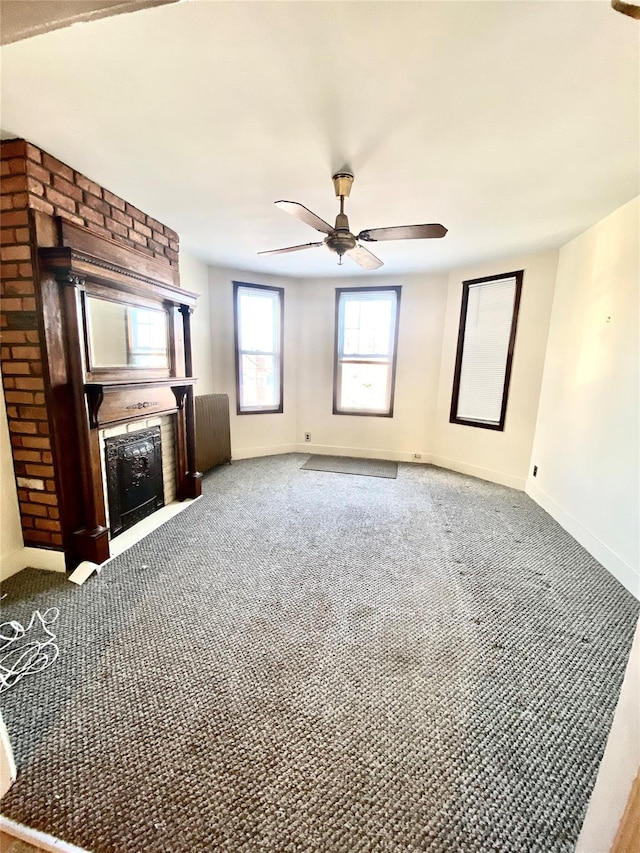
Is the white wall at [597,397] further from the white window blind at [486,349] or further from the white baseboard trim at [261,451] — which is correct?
the white baseboard trim at [261,451]

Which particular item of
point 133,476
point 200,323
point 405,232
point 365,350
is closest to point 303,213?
point 405,232

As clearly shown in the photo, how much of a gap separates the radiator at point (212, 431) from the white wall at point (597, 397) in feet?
11.7

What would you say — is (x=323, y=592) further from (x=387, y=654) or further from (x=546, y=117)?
(x=546, y=117)

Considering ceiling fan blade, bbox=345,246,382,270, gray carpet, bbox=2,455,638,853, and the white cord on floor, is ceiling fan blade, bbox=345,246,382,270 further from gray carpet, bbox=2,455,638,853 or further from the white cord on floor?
the white cord on floor

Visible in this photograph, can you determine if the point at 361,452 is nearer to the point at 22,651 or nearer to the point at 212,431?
the point at 212,431

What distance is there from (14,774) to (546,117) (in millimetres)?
3252

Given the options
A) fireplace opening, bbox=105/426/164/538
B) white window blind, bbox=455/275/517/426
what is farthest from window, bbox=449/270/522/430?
fireplace opening, bbox=105/426/164/538

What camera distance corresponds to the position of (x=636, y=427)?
84.1 inches

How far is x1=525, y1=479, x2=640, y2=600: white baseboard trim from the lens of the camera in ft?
6.83

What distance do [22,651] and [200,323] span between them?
10.9 ft

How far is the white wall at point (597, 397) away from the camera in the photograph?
2.20 m

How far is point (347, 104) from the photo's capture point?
1437 millimetres

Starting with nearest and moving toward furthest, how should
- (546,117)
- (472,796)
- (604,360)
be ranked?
(472,796)
(546,117)
(604,360)

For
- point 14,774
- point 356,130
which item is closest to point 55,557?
point 14,774
